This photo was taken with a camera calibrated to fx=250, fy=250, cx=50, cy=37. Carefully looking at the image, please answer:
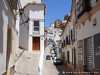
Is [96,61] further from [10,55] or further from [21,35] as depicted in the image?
[21,35]

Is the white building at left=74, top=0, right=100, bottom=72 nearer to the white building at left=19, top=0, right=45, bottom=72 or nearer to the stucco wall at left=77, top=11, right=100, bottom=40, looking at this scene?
the stucco wall at left=77, top=11, right=100, bottom=40

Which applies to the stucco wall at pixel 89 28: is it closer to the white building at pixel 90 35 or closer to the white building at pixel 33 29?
the white building at pixel 90 35

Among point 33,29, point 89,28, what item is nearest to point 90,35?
point 89,28

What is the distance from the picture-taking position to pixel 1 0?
314 inches

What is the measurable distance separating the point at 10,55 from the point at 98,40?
4.12m

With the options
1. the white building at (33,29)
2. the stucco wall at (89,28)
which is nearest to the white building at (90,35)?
the stucco wall at (89,28)

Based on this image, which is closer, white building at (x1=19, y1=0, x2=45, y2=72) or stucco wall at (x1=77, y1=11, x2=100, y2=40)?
stucco wall at (x1=77, y1=11, x2=100, y2=40)

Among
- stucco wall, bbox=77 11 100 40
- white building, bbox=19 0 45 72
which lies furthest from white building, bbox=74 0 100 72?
white building, bbox=19 0 45 72

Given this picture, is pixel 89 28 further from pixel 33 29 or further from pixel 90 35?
pixel 33 29

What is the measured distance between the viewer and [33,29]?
28391 mm

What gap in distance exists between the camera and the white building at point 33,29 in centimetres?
2820

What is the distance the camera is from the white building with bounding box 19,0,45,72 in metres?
28.2

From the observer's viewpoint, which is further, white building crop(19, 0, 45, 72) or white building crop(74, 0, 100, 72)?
white building crop(19, 0, 45, 72)

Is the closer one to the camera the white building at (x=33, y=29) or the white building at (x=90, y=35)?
the white building at (x=90, y=35)
